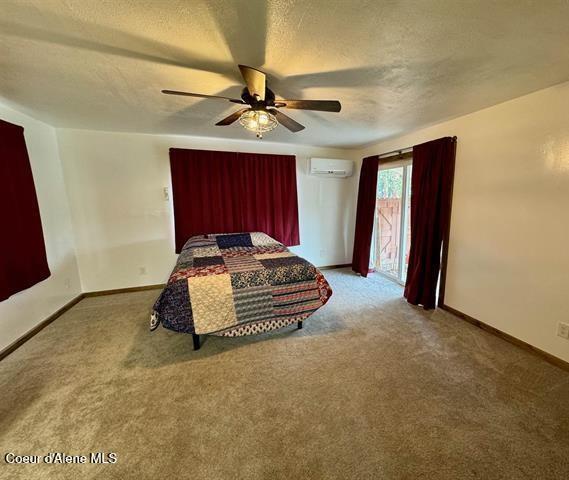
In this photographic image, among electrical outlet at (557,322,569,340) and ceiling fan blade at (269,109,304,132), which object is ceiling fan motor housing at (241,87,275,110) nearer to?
ceiling fan blade at (269,109,304,132)

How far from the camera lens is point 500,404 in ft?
5.03

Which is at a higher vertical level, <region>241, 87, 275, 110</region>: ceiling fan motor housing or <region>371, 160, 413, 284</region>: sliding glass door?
<region>241, 87, 275, 110</region>: ceiling fan motor housing

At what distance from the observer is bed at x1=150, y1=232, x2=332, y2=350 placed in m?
1.95

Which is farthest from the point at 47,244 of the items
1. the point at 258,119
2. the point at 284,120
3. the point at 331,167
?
the point at 331,167

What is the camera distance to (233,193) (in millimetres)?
3631

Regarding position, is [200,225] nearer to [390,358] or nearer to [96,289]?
[96,289]

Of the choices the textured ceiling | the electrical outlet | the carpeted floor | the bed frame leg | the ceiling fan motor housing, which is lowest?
the carpeted floor

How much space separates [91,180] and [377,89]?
3.55m

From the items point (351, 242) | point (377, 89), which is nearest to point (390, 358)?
point (377, 89)

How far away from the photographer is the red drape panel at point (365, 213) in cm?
380

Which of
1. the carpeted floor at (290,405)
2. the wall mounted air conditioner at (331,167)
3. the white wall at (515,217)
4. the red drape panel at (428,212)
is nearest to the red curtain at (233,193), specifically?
the wall mounted air conditioner at (331,167)

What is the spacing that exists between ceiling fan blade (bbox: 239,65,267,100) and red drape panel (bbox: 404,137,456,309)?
87.3 inches

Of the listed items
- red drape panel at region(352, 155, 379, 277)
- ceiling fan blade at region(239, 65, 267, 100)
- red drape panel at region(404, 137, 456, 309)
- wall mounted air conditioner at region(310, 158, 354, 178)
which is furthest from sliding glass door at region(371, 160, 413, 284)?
ceiling fan blade at region(239, 65, 267, 100)

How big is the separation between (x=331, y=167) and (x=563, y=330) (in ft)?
10.6
